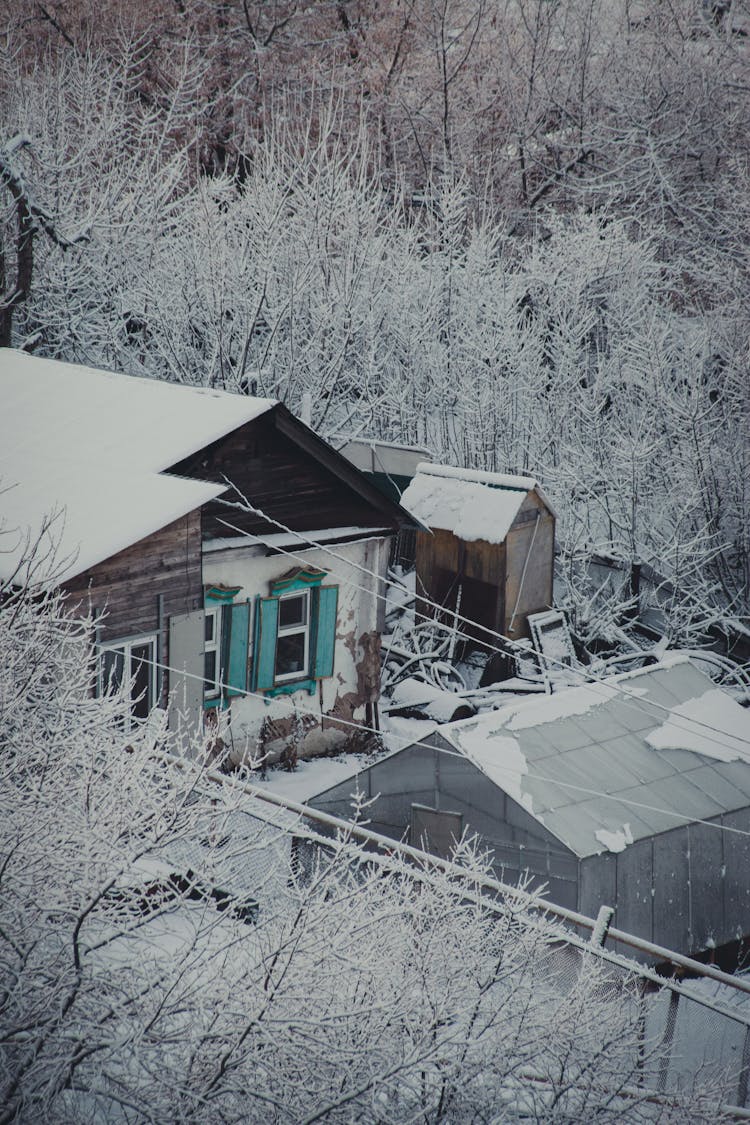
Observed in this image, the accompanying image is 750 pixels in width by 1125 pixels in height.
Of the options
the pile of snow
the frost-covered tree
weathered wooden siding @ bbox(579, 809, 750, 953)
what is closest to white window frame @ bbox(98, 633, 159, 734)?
the frost-covered tree

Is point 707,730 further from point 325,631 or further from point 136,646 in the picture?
point 136,646

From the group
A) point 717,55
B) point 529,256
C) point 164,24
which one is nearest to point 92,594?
point 529,256

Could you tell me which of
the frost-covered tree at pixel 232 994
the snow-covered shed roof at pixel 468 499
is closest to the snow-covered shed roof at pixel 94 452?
the frost-covered tree at pixel 232 994

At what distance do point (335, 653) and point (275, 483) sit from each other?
2606 mm

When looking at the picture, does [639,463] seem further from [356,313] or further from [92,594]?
[92,594]

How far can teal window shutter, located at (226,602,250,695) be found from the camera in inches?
569

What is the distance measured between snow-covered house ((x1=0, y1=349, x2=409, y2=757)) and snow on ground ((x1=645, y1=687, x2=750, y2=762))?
388 centimetres

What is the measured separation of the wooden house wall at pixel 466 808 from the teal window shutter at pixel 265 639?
2.68 meters

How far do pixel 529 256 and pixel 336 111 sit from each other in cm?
791

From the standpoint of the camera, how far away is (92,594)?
11914 mm

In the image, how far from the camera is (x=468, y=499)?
18.8 m

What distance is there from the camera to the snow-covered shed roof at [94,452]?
38.7 feet

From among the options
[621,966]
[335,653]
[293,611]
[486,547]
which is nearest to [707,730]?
[335,653]

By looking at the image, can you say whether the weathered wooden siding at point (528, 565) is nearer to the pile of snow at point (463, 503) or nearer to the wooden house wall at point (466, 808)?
the pile of snow at point (463, 503)
